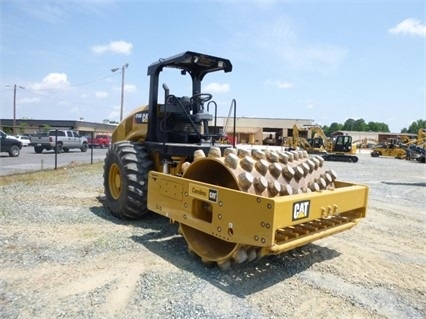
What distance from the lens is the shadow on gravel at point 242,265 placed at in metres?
3.76

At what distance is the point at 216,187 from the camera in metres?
3.82

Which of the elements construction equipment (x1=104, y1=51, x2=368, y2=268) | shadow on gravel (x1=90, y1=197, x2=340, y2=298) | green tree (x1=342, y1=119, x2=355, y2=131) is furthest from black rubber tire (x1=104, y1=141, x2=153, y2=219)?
green tree (x1=342, y1=119, x2=355, y2=131)

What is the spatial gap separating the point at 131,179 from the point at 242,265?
2354 millimetres

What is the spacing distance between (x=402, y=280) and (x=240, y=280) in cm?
188

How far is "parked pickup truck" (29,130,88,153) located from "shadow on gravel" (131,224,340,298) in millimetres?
23278

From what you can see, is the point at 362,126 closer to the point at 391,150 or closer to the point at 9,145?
the point at 391,150

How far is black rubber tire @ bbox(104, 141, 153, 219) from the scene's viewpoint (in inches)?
222

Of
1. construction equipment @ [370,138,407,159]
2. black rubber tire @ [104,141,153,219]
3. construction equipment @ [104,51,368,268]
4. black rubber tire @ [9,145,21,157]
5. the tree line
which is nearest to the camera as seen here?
construction equipment @ [104,51,368,268]

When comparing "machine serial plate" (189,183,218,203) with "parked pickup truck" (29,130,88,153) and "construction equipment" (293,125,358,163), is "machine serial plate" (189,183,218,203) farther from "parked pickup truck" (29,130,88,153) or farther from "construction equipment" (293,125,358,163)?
"construction equipment" (293,125,358,163)

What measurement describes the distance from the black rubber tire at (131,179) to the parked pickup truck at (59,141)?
2187cm

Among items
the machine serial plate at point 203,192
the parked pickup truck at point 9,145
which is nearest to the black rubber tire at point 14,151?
the parked pickup truck at point 9,145

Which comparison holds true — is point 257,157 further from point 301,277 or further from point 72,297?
point 72,297

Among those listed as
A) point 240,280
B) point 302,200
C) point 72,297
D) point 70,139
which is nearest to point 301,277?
point 240,280

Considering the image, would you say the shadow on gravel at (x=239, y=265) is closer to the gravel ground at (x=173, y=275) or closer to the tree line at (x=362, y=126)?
the gravel ground at (x=173, y=275)
